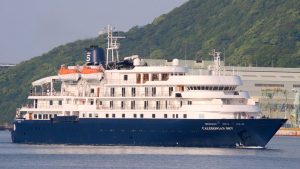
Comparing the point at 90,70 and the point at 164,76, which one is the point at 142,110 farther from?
the point at 90,70

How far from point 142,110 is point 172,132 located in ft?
9.30

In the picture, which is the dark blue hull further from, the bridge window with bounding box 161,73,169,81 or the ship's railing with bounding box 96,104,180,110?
the bridge window with bounding box 161,73,169,81

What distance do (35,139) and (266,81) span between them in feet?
251

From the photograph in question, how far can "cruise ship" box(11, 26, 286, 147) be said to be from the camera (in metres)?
82.1

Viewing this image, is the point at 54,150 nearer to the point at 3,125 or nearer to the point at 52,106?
the point at 52,106

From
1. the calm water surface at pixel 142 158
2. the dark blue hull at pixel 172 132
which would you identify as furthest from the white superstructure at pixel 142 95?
the calm water surface at pixel 142 158

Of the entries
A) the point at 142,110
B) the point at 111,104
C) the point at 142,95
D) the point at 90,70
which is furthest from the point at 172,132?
the point at 90,70

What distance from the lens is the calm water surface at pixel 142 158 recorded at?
70375mm

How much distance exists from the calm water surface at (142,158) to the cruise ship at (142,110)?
1.37m

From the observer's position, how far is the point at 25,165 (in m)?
71.2

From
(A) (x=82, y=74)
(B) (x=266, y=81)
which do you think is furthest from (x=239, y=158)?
(B) (x=266, y=81)

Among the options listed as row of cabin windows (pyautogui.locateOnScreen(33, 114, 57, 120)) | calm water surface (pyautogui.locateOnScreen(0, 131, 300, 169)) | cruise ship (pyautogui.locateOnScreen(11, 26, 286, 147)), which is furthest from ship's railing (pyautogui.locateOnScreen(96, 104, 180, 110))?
row of cabin windows (pyautogui.locateOnScreen(33, 114, 57, 120))

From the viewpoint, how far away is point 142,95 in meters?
85.2

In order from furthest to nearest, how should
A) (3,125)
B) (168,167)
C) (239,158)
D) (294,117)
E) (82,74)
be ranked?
(3,125) → (294,117) → (82,74) → (239,158) → (168,167)
